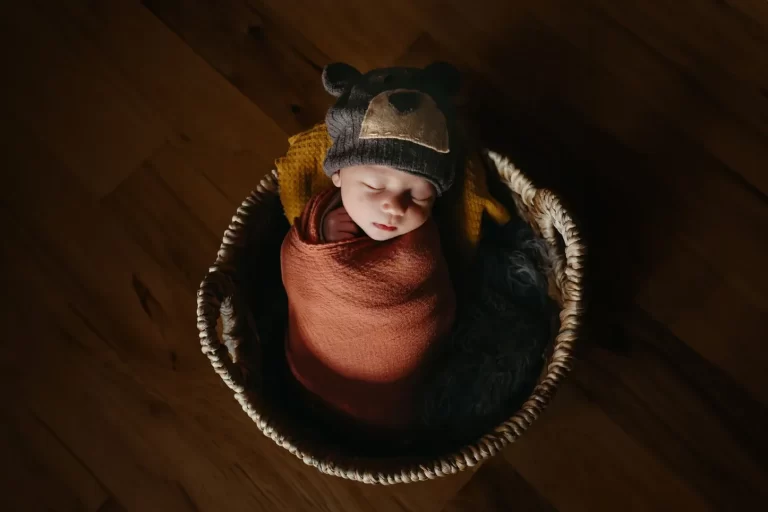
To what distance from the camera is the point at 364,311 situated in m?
0.84

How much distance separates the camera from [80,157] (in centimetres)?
112

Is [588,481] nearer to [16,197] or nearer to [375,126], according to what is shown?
[375,126]

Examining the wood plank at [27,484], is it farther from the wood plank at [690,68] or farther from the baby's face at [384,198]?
the wood plank at [690,68]

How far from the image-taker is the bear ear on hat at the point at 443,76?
33.8 inches

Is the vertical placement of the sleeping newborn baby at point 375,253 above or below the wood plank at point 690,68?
below

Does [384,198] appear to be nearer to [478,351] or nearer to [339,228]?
[339,228]

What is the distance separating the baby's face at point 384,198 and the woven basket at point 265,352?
163mm

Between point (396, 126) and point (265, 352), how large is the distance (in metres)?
0.42

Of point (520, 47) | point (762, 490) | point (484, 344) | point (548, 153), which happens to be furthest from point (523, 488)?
point (520, 47)

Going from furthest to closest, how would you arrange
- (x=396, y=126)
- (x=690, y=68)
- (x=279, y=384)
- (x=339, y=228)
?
(x=690, y=68) → (x=279, y=384) → (x=339, y=228) → (x=396, y=126)

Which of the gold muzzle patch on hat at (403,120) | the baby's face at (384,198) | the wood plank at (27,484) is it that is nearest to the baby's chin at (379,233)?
the baby's face at (384,198)

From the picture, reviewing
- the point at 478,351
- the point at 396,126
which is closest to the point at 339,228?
the point at 396,126

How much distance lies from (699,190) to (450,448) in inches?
23.3

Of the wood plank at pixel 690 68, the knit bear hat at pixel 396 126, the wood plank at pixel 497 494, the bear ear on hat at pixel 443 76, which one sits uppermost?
the wood plank at pixel 690 68
